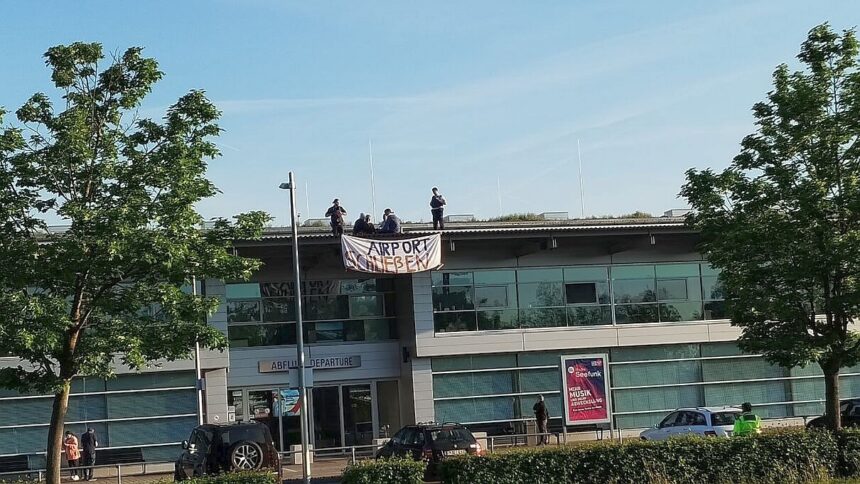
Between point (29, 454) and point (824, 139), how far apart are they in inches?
976

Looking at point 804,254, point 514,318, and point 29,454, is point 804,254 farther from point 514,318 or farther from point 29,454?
point 29,454

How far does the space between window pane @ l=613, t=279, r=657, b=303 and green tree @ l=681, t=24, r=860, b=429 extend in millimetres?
14371

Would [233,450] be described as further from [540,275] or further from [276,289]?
[540,275]

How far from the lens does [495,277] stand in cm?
3819

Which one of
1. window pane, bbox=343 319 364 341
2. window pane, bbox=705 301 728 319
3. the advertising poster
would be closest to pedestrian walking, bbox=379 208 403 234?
window pane, bbox=343 319 364 341

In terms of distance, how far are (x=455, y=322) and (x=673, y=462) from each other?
16341mm

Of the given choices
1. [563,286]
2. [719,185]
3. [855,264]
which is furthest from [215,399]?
[855,264]

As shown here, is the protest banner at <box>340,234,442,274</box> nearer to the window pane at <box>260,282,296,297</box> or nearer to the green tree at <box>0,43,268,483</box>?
the window pane at <box>260,282,296,297</box>

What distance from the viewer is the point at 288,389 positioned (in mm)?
37531

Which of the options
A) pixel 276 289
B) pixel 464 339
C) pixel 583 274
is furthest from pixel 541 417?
pixel 276 289

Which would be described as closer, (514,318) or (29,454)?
(29,454)

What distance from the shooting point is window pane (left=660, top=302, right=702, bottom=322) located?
3962 cm

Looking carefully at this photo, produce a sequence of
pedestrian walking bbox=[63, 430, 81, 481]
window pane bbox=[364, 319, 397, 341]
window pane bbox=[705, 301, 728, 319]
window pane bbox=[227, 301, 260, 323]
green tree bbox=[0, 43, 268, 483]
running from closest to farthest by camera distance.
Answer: green tree bbox=[0, 43, 268, 483] → pedestrian walking bbox=[63, 430, 81, 481] → window pane bbox=[227, 301, 260, 323] → window pane bbox=[364, 319, 397, 341] → window pane bbox=[705, 301, 728, 319]

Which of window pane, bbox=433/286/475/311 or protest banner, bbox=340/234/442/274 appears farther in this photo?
window pane, bbox=433/286/475/311
